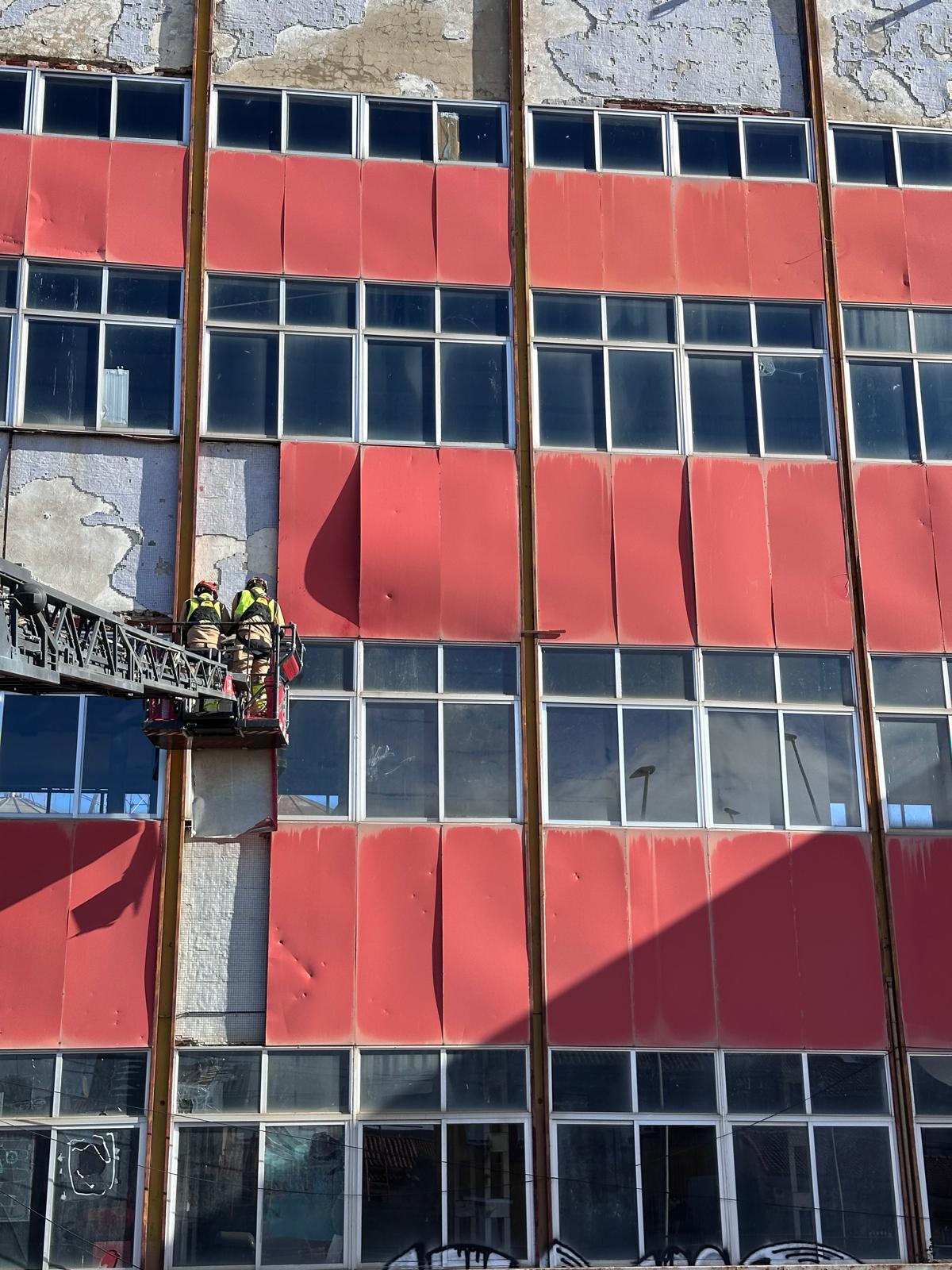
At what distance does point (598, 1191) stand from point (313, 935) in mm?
4299

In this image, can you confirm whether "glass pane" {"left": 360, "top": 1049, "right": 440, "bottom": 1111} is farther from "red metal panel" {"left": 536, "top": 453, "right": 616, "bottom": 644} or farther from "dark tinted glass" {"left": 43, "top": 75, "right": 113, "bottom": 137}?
"dark tinted glass" {"left": 43, "top": 75, "right": 113, "bottom": 137}

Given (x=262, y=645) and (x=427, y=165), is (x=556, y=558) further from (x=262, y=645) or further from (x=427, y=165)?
(x=427, y=165)

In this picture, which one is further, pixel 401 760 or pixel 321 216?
pixel 321 216

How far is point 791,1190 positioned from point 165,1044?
23.8 feet

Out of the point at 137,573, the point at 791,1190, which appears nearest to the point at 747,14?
the point at 137,573

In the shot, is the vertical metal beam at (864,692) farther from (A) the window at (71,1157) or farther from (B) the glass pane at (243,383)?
(A) the window at (71,1157)

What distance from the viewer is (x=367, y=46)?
20.1 m

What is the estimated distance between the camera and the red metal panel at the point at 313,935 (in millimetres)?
16641

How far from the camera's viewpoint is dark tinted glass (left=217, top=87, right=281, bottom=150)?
19.6 metres

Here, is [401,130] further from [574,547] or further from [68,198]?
[574,547]

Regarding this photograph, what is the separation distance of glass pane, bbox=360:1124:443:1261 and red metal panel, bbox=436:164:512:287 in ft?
35.0

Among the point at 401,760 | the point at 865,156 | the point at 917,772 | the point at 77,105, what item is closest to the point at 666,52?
the point at 865,156

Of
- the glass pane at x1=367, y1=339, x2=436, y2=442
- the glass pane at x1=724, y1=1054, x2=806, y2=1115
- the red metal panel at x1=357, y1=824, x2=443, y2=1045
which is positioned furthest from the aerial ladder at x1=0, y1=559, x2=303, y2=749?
the glass pane at x1=724, y1=1054, x2=806, y2=1115

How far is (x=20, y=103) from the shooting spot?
1925cm
